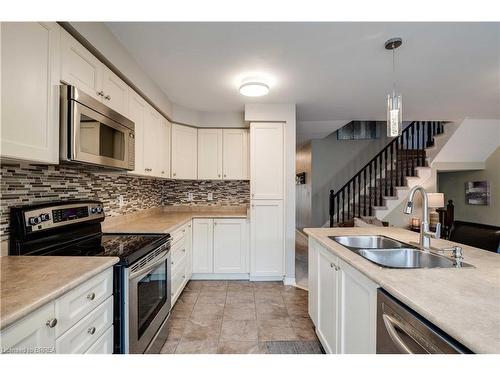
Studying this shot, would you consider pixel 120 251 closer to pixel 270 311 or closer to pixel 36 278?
pixel 36 278

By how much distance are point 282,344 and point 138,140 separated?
2204mm

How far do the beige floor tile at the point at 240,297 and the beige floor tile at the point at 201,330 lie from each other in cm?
45

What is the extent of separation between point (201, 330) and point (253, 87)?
2.34m

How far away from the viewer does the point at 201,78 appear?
8.49ft

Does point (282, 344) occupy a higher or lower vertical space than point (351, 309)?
lower

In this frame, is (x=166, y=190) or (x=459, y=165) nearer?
(x=166, y=190)

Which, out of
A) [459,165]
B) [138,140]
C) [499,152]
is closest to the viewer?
[138,140]

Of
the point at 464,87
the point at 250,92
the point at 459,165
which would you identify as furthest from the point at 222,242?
the point at 459,165

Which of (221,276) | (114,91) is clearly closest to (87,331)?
(114,91)

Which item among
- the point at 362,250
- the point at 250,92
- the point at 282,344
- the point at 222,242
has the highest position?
the point at 250,92

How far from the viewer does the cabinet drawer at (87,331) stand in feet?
3.29

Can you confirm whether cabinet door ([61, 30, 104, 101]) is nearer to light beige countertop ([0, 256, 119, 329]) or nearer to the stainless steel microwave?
the stainless steel microwave

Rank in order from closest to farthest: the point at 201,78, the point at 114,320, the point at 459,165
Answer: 1. the point at 114,320
2. the point at 201,78
3. the point at 459,165
